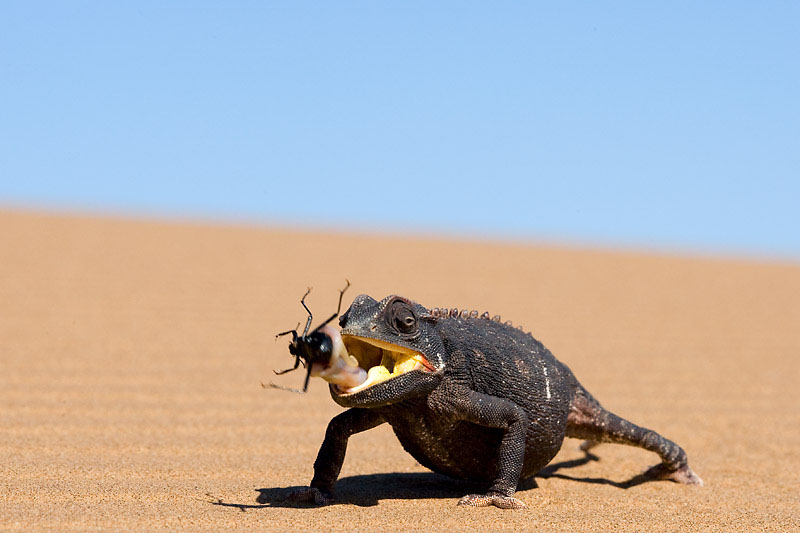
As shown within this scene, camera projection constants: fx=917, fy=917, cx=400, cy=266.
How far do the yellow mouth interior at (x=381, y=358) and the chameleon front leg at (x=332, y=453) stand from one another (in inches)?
16.6

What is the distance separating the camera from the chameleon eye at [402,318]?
462cm

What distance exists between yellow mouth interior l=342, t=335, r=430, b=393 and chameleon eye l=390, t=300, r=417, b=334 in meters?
0.10

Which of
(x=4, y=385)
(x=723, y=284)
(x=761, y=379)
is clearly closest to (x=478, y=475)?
(x=4, y=385)

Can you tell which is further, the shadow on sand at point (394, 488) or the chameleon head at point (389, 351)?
the shadow on sand at point (394, 488)

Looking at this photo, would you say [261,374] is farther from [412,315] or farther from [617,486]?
[412,315]

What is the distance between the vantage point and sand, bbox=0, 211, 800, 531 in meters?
5.09

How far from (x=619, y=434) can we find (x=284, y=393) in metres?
4.80

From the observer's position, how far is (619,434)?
6.23 metres

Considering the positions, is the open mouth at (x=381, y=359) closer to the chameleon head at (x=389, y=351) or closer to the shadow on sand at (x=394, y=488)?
the chameleon head at (x=389, y=351)

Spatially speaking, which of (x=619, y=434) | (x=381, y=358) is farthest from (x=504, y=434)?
(x=619, y=434)

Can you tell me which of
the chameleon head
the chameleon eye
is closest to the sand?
the chameleon head

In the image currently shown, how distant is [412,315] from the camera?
184 inches

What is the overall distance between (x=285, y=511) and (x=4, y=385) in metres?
4.94

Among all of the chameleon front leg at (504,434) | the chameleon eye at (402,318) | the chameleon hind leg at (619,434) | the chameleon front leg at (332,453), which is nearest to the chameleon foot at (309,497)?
the chameleon front leg at (332,453)
